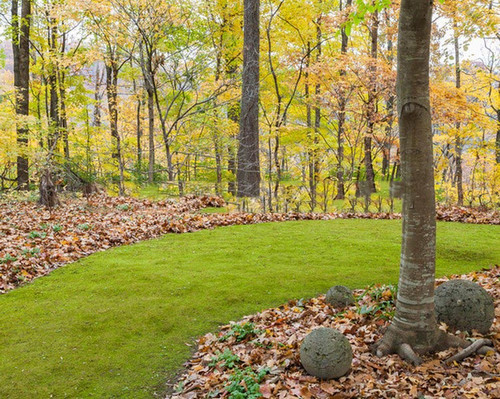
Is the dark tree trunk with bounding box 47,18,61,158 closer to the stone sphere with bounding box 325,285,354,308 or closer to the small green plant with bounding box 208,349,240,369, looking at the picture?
the stone sphere with bounding box 325,285,354,308

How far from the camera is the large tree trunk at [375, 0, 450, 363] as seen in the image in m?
3.15

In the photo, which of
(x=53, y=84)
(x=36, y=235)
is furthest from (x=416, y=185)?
(x=53, y=84)

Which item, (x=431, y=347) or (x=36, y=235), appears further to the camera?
(x=36, y=235)

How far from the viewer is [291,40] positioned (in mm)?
14508

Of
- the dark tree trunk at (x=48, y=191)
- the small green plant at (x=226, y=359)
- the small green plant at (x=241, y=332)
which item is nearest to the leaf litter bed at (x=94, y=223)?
the dark tree trunk at (x=48, y=191)

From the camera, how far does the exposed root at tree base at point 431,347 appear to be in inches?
135

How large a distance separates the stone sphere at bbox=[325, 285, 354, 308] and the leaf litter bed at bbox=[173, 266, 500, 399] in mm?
98

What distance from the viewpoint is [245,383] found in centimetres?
342

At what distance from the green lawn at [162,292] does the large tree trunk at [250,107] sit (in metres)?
3.14

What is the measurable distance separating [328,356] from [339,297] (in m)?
1.63

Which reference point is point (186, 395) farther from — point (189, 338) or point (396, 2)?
point (396, 2)

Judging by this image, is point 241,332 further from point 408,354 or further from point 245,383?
point 408,354

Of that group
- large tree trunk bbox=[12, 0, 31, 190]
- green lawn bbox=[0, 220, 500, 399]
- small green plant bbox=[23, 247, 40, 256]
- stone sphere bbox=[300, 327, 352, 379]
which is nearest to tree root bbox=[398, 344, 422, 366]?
stone sphere bbox=[300, 327, 352, 379]

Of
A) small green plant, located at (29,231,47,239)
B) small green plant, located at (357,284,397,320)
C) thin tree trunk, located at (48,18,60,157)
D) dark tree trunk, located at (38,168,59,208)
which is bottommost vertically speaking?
small green plant, located at (357,284,397,320)
